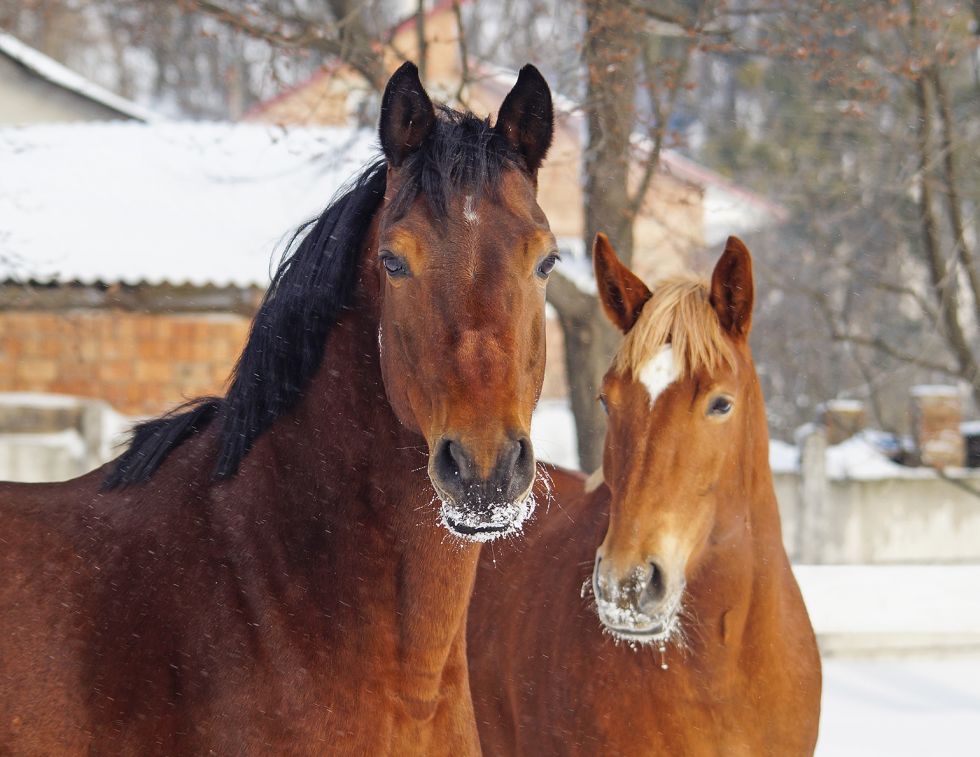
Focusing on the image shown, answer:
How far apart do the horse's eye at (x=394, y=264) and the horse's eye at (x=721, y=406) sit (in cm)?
127

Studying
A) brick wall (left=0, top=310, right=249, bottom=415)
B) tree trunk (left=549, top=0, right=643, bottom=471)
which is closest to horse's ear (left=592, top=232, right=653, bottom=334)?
tree trunk (left=549, top=0, right=643, bottom=471)

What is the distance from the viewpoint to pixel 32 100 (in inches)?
739

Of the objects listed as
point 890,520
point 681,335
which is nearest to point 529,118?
point 681,335

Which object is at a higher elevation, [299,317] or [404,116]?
[404,116]

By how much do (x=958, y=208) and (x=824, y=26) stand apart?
212cm

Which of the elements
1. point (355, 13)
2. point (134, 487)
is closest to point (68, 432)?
point (355, 13)

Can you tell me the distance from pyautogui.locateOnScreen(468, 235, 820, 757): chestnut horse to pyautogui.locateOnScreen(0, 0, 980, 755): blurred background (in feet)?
4.48

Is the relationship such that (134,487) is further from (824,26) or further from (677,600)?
(824,26)

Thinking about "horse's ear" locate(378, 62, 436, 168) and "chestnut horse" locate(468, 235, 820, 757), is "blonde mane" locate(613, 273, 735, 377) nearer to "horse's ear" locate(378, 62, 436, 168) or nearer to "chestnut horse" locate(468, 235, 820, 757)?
"chestnut horse" locate(468, 235, 820, 757)

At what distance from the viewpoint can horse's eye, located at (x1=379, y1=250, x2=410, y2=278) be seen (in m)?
2.44

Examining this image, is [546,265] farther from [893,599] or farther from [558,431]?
[558,431]

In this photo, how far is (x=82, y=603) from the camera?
2512 mm

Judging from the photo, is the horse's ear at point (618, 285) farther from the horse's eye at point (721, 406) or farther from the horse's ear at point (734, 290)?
the horse's eye at point (721, 406)

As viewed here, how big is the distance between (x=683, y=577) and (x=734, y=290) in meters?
0.91
